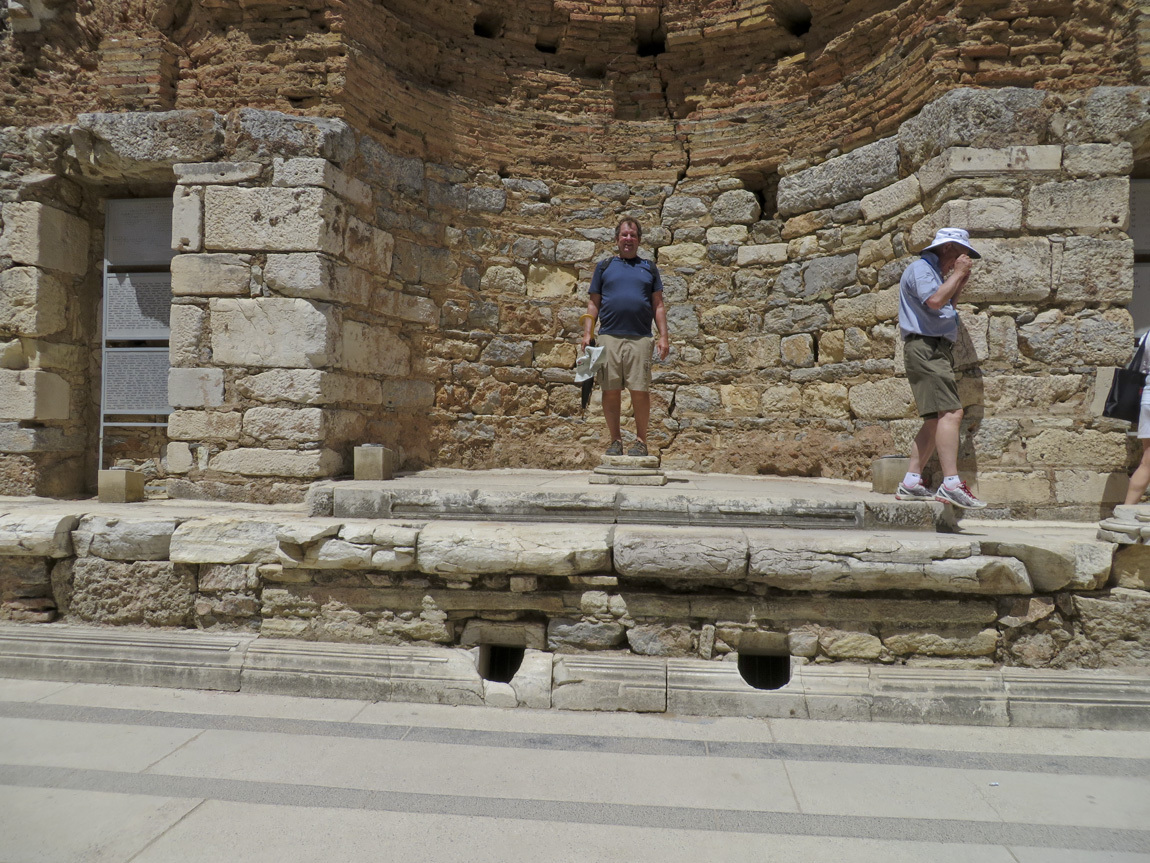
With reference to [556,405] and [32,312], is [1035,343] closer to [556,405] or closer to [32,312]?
[556,405]

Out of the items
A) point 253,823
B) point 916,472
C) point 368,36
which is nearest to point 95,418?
point 368,36

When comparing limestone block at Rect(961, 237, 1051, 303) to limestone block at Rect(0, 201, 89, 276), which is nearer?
limestone block at Rect(961, 237, 1051, 303)

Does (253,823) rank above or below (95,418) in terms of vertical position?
below

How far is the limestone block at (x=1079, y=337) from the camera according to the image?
457 cm

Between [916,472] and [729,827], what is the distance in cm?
255

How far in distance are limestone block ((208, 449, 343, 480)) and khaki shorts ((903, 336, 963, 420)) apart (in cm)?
407

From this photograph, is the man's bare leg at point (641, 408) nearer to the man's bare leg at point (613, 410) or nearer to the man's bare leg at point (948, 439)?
the man's bare leg at point (613, 410)

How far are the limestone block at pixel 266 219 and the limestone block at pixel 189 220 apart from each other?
49 mm

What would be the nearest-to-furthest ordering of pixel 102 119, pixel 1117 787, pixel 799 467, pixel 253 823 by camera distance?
pixel 253 823
pixel 1117 787
pixel 102 119
pixel 799 467

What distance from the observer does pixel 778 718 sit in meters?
3.43

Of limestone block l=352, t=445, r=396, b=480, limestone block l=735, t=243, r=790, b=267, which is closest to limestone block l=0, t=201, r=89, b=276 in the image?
limestone block l=352, t=445, r=396, b=480

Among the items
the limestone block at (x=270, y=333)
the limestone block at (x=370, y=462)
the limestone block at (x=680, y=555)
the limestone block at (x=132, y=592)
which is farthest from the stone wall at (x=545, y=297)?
the limestone block at (x=680, y=555)

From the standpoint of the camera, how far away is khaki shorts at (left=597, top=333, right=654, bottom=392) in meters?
4.98

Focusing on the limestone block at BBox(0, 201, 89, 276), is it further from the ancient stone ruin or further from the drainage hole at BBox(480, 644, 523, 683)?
the drainage hole at BBox(480, 644, 523, 683)
